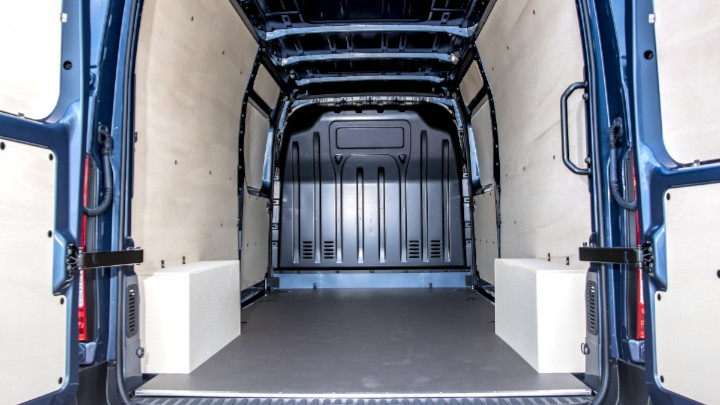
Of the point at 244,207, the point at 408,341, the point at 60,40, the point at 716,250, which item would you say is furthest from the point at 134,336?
the point at 716,250

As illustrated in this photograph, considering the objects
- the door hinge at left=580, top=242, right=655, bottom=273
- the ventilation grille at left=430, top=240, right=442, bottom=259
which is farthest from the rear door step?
the ventilation grille at left=430, top=240, right=442, bottom=259

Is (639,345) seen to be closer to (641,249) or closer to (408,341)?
(641,249)

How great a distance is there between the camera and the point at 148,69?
8.75 feet

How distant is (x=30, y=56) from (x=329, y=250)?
4437 millimetres

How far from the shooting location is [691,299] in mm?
1738

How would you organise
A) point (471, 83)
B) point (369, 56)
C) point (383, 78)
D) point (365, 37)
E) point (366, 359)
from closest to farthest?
1. point (366, 359)
2. point (365, 37)
3. point (369, 56)
4. point (471, 83)
5. point (383, 78)

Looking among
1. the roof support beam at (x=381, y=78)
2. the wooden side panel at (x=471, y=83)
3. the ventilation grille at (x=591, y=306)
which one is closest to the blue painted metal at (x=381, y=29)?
the wooden side panel at (x=471, y=83)

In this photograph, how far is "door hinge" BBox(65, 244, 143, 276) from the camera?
6.32 feet

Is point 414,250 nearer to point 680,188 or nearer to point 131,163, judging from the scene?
point 131,163

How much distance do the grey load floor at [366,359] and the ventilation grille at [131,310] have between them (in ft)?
1.06

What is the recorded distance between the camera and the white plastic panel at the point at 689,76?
1.71 metres

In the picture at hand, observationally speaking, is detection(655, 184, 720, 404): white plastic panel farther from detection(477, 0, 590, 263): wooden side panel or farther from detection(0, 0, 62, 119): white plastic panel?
detection(0, 0, 62, 119): white plastic panel

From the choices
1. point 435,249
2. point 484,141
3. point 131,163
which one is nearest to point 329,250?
point 435,249

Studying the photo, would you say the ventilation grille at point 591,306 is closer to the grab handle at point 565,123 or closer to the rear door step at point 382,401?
the rear door step at point 382,401
